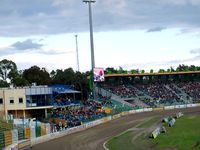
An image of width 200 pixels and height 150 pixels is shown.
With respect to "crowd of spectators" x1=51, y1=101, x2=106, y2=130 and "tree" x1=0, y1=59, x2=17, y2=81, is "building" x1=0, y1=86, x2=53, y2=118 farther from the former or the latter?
"tree" x1=0, y1=59, x2=17, y2=81

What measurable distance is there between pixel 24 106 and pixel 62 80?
52.6 metres

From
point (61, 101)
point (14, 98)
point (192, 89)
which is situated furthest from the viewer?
point (192, 89)

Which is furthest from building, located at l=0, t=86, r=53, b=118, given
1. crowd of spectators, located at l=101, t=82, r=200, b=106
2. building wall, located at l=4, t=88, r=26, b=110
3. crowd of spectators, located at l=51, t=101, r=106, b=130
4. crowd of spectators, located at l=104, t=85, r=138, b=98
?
crowd of spectators, located at l=104, t=85, r=138, b=98

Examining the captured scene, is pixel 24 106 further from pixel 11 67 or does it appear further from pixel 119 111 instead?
pixel 11 67

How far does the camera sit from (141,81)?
112250mm

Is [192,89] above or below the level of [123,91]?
below

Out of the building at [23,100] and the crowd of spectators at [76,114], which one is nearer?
the crowd of spectators at [76,114]

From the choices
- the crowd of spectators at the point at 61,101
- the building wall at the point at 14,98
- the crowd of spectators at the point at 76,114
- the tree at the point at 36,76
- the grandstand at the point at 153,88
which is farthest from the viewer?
the tree at the point at 36,76

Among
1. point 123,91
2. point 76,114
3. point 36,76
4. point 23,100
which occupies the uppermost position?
point 36,76

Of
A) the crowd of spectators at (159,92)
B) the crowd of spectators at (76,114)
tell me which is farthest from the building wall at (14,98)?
the crowd of spectators at (159,92)

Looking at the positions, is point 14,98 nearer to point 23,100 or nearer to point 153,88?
point 23,100

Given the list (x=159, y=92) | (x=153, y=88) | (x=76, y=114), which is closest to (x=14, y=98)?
(x=76, y=114)

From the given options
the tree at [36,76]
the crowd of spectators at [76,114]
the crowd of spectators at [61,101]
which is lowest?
the crowd of spectators at [76,114]

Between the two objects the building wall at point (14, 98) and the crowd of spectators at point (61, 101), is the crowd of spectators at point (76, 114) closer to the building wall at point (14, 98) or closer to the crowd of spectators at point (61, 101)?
the crowd of spectators at point (61, 101)
